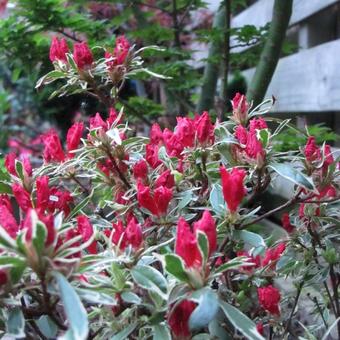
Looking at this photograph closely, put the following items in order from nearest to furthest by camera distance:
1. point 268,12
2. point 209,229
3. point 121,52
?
point 209,229, point 121,52, point 268,12

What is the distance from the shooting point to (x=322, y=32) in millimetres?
2547

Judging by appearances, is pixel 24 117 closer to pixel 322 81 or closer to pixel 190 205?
pixel 322 81

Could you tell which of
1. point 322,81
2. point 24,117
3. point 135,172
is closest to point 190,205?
point 135,172

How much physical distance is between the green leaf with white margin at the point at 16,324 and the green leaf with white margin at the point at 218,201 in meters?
0.35

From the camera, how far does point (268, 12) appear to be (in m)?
2.80

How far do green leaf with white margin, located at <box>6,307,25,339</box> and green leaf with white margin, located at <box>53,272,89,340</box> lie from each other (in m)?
0.11

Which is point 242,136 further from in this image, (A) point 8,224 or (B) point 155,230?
(A) point 8,224

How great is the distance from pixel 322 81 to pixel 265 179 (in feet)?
4.12

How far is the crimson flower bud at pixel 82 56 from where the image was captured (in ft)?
4.08

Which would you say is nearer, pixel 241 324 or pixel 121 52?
pixel 241 324

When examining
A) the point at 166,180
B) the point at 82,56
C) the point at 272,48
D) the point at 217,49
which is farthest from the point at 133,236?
the point at 217,49

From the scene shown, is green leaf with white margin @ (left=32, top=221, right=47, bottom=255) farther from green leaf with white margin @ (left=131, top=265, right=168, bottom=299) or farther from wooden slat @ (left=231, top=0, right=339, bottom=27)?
wooden slat @ (left=231, top=0, right=339, bottom=27)

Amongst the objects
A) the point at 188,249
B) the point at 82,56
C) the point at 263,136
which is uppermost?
the point at 82,56

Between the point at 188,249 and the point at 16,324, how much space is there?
0.24m
